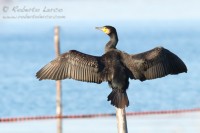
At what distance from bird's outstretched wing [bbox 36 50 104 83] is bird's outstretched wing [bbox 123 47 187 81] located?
372 mm

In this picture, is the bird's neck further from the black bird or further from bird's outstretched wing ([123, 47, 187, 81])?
bird's outstretched wing ([123, 47, 187, 81])

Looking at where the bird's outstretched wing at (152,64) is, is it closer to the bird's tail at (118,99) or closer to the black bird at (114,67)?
the black bird at (114,67)

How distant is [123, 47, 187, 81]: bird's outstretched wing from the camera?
9.99 meters

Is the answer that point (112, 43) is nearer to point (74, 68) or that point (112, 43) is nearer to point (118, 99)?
point (74, 68)

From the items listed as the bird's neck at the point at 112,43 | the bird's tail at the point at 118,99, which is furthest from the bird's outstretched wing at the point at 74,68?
the bird's tail at the point at 118,99

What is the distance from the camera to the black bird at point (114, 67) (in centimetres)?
980

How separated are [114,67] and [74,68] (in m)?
0.67

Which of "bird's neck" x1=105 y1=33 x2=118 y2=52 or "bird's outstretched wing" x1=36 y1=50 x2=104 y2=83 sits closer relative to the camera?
"bird's outstretched wing" x1=36 y1=50 x2=104 y2=83

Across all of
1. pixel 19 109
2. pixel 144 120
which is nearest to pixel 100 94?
pixel 19 109

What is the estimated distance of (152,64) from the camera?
33.6ft

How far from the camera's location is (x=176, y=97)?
96.9 ft

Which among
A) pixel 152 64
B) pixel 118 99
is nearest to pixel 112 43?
pixel 152 64

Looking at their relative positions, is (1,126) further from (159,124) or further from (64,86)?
(64,86)

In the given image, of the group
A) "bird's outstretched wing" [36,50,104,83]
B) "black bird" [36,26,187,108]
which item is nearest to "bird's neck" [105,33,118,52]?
"black bird" [36,26,187,108]
